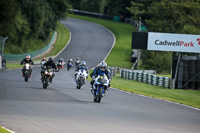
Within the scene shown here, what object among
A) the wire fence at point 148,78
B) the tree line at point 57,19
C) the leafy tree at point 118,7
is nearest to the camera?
the wire fence at point 148,78

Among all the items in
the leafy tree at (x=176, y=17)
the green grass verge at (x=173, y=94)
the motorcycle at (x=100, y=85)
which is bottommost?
the green grass verge at (x=173, y=94)

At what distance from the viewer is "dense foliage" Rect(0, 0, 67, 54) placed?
60.5 m

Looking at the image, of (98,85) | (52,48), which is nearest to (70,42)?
(52,48)

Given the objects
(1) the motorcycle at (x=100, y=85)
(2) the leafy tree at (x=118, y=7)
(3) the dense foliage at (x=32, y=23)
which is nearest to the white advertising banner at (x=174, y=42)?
(1) the motorcycle at (x=100, y=85)

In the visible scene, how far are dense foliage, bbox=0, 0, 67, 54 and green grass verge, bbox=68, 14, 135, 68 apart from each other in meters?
11.3

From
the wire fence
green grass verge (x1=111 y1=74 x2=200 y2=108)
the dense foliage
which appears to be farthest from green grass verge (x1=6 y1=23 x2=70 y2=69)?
green grass verge (x1=111 y1=74 x2=200 y2=108)

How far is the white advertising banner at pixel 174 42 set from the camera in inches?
1238

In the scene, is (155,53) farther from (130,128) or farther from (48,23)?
(130,128)

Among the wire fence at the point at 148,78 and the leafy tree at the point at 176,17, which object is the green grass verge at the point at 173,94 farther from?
the leafy tree at the point at 176,17

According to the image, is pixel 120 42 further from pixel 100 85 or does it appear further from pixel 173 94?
pixel 100 85

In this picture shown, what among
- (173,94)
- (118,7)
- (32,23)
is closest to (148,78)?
(173,94)

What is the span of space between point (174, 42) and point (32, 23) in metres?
37.9

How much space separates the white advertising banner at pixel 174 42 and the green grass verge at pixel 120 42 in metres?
29.6

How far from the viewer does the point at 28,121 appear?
1134cm
